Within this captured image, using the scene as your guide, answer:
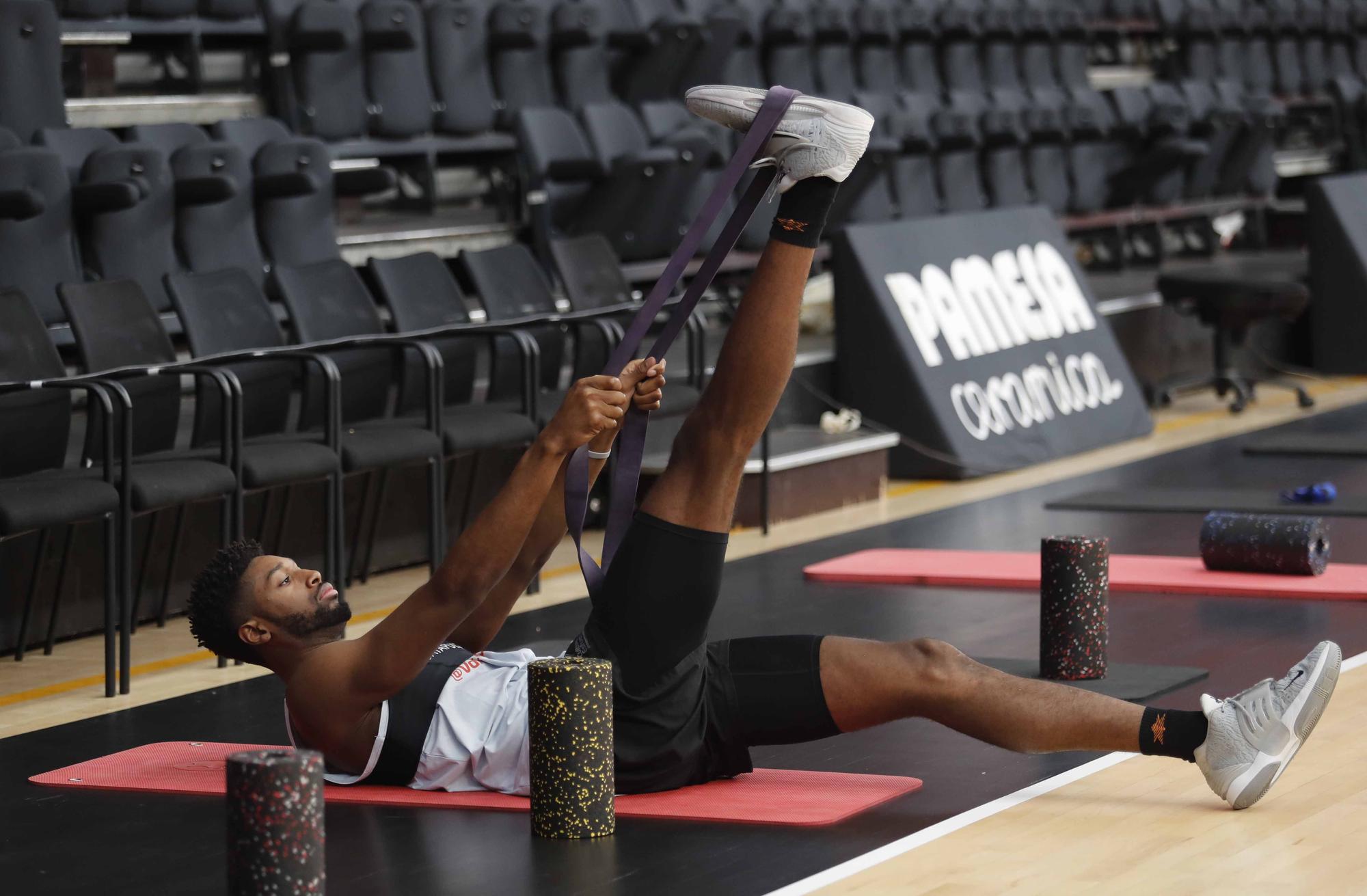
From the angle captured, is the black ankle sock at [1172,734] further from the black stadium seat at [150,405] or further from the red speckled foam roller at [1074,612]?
the black stadium seat at [150,405]

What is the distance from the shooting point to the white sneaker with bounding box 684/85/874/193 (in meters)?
3.67

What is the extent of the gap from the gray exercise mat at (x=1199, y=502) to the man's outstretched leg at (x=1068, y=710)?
388 centimetres

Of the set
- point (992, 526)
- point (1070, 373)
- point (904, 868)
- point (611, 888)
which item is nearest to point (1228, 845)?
point (904, 868)

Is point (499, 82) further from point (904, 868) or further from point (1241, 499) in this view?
point (904, 868)

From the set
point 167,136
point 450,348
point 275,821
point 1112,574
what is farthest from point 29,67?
point 275,821

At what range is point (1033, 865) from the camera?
3.42 metres

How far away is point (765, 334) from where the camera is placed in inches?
143

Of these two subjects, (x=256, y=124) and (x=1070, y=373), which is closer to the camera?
(x=256, y=124)

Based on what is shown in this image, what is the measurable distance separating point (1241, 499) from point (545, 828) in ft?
15.4

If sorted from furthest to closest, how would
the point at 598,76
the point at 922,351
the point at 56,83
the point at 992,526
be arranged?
1. the point at 598,76
2. the point at 922,351
3. the point at 992,526
4. the point at 56,83

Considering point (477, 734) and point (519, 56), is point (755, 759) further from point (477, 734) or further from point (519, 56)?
point (519, 56)

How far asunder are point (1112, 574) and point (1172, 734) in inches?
107

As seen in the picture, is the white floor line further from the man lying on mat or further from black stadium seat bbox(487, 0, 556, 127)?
black stadium seat bbox(487, 0, 556, 127)

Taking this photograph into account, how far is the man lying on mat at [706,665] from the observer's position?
3.57 meters
